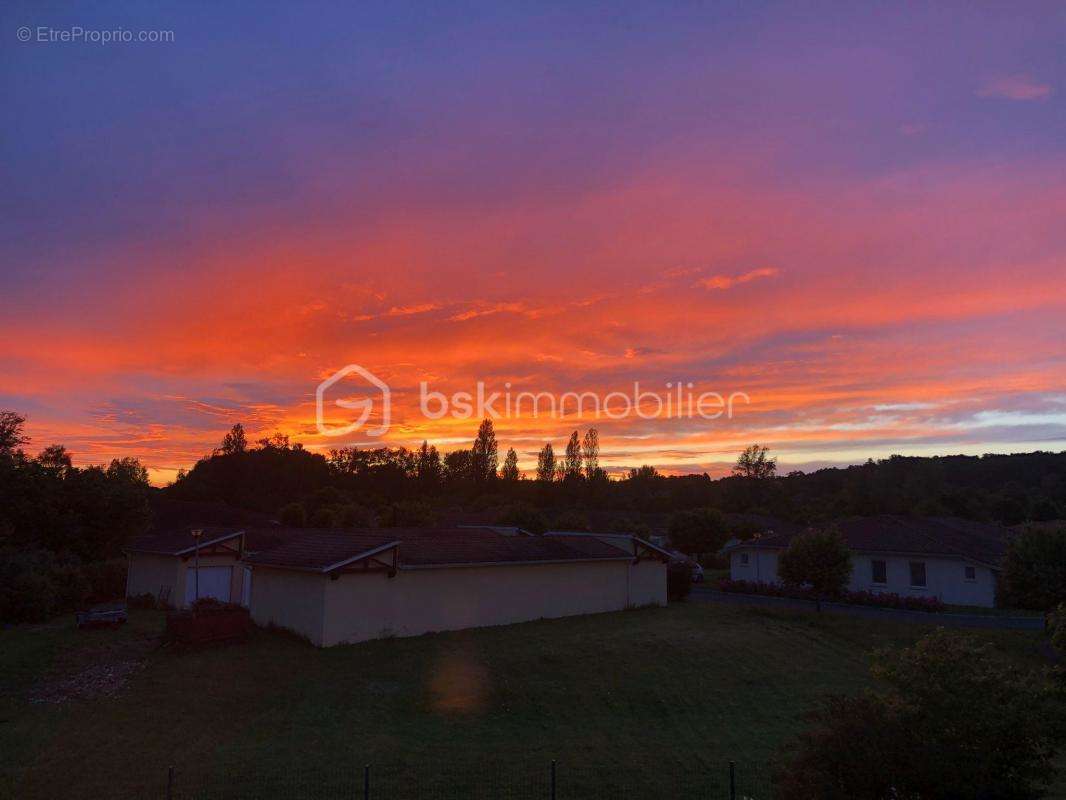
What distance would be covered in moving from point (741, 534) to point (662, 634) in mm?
43603

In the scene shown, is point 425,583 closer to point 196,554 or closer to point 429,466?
point 196,554

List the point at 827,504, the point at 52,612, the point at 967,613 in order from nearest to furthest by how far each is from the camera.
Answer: the point at 52,612 < the point at 967,613 < the point at 827,504

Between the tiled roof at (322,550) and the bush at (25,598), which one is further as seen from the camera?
the bush at (25,598)

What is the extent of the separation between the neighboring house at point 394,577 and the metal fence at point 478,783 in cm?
1186

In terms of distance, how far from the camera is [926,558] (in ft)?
126

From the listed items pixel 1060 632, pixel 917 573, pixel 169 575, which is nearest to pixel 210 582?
pixel 169 575

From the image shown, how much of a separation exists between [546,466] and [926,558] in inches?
3452

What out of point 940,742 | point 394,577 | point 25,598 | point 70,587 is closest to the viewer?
point 940,742

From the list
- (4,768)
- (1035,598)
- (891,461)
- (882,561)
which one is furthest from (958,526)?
(891,461)

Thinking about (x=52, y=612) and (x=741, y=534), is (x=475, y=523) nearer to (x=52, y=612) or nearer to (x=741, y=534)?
(x=741, y=534)

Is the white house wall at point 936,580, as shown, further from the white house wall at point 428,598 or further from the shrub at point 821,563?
the white house wall at point 428,598

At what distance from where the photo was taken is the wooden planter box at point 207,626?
23.0m

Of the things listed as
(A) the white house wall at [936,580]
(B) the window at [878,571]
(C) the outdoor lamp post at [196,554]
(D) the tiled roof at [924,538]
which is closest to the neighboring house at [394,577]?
(C) the outdoor lamp post at [196,554]

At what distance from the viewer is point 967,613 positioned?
3388 centimetres
